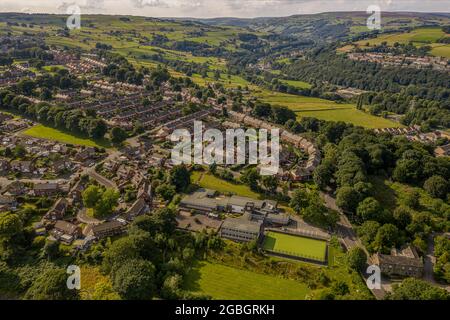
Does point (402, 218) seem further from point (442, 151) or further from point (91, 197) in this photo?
point (91, 197)

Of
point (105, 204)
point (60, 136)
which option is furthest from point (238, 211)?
point (60, 136)

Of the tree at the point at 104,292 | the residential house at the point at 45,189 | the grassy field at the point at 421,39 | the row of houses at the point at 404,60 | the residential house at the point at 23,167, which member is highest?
the grassy field at the point at 421,39
